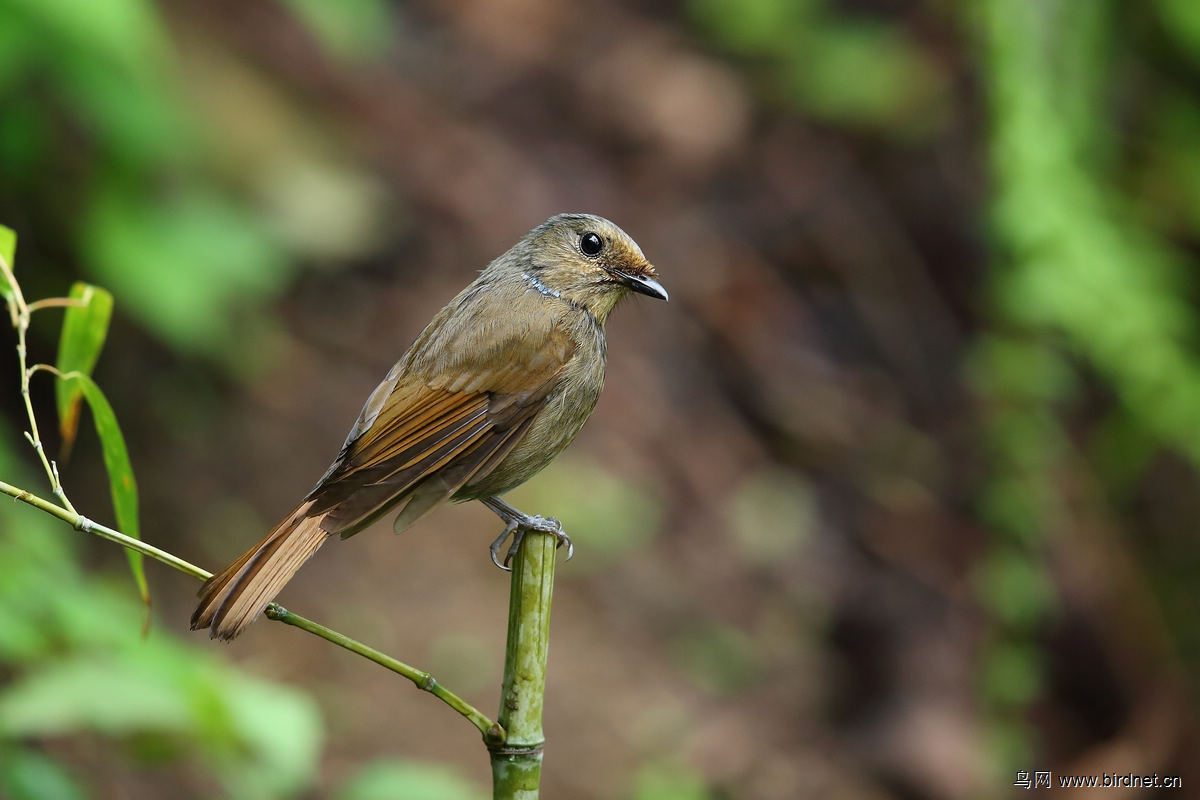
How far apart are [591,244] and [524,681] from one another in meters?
1.37

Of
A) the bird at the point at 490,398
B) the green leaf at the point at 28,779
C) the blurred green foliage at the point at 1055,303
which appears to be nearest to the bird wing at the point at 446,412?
the bird at the point at 490,398

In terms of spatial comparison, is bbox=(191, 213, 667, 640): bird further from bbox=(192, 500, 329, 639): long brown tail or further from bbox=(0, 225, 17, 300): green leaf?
bbox=(0, 225, 17, 300): green leaf

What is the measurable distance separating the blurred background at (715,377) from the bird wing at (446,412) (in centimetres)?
98

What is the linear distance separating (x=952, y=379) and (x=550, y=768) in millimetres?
3350

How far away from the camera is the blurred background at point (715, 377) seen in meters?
4.69

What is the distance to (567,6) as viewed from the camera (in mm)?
8617

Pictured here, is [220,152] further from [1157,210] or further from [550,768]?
[1157,210]

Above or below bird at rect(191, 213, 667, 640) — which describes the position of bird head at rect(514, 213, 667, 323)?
above

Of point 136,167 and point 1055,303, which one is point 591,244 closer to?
point 1055,303

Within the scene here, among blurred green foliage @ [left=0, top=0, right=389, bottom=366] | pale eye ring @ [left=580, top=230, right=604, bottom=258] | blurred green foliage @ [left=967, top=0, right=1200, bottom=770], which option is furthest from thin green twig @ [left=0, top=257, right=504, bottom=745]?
blurred green foliage @ [left=967, top=0, right=1200, bottom=770]

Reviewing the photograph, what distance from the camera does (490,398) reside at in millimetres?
2629

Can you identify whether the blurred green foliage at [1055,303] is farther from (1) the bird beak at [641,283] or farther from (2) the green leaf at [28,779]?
(2) the green leaf at [28,779]

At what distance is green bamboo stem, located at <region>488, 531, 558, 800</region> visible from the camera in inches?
76.3

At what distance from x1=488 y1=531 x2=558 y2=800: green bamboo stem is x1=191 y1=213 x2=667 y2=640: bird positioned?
0.43ft
